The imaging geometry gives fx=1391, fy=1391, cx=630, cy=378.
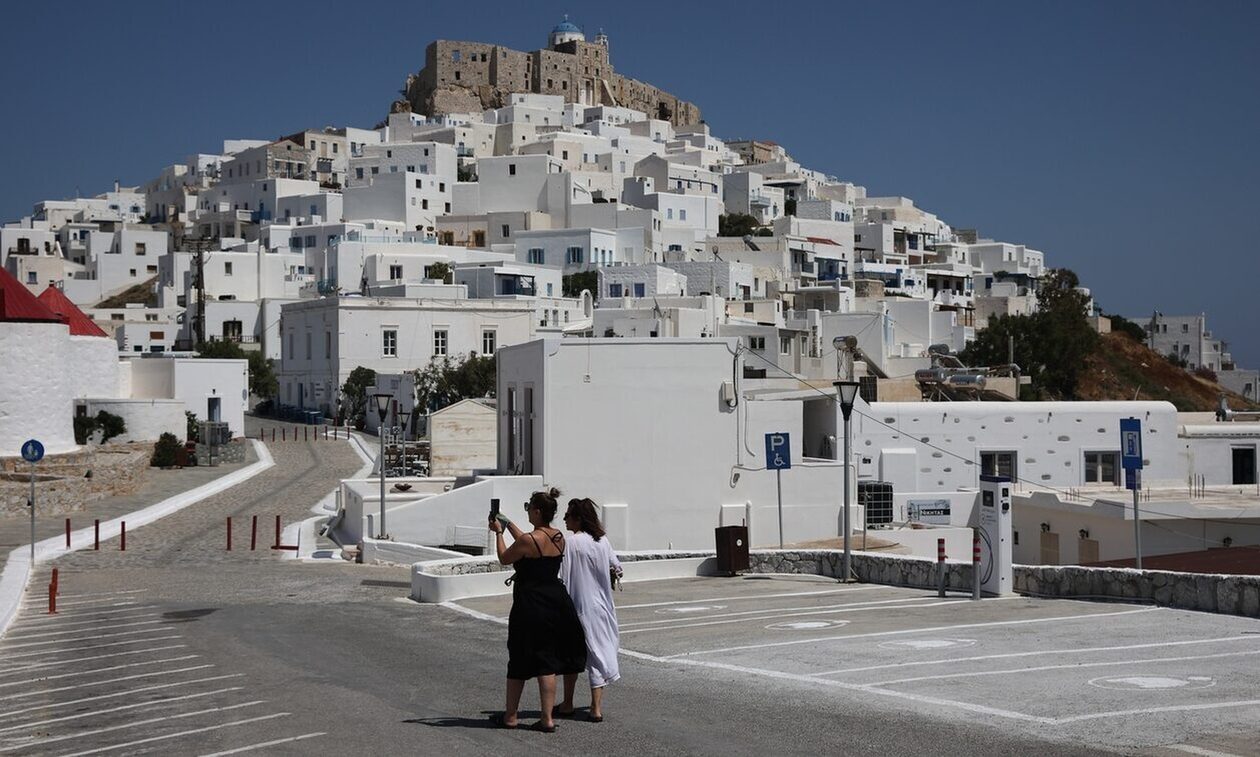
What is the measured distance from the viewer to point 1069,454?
33.2 m

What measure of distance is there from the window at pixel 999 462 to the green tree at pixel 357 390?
104 ft

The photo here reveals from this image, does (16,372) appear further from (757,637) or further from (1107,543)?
(757,637)

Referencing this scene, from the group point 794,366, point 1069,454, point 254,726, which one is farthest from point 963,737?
point 794,366

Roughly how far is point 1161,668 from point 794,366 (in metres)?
46.0

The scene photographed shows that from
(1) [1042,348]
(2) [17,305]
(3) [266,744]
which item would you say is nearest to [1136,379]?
(1) [1042,348]

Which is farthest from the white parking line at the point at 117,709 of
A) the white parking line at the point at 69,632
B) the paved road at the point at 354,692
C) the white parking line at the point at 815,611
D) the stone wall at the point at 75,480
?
the stone wall at the point at 75,480

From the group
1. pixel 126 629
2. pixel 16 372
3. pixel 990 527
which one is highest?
pixel 16 372

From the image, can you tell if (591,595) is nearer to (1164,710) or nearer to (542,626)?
(542,626)

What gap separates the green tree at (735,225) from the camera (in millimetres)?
101125

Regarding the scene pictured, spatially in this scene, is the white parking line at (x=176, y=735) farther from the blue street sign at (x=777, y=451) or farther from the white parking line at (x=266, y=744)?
the blue street sign at (x=777, y=451)

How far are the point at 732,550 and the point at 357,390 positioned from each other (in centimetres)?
4234

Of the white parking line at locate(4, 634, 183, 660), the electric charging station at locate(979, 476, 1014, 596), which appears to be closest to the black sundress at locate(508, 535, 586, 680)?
the white parking line at locate(4, 634, 183, 660)

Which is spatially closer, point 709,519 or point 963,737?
point 963,737

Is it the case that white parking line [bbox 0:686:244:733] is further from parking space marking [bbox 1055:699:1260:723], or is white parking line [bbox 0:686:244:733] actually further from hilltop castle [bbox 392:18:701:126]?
hilltop castle [bbox 392:18:701:126]
